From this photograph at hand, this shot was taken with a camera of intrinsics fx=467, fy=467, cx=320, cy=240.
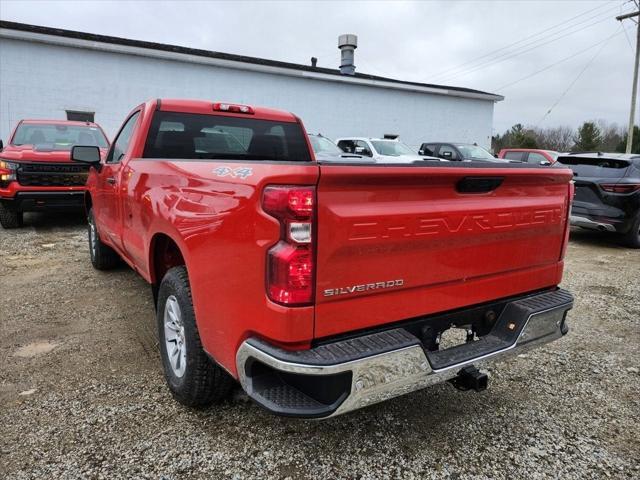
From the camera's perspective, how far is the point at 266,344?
6.29 feet

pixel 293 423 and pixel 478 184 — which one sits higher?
pixel 478 184

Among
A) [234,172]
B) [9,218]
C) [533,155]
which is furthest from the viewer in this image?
[533,155]

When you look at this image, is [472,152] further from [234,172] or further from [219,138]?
[234,172]

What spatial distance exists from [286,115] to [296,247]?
2912mm

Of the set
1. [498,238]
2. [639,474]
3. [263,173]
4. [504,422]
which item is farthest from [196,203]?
[639,474]

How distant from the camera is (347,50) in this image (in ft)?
78.8

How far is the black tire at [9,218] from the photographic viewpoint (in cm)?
818

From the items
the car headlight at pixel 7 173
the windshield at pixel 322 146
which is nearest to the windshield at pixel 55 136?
the car headlight at pixel 7 173

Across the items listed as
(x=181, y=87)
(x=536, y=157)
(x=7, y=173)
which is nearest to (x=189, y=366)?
(x=7, y=173)

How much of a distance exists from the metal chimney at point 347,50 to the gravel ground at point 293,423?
21.8 meters

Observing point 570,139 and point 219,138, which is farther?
point 570,139

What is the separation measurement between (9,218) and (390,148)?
9800 mm

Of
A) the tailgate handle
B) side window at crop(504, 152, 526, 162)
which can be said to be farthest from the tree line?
the tailgate handle

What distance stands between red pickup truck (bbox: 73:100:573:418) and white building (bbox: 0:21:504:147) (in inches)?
570
